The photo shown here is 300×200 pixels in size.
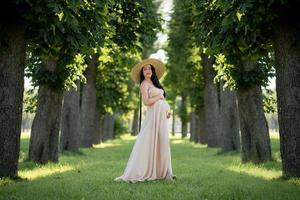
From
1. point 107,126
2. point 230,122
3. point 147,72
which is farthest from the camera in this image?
point 107,126

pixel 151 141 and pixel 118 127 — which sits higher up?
pixel 118 127

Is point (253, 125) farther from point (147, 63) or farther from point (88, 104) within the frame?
point (88, 104)

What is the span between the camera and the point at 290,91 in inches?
377

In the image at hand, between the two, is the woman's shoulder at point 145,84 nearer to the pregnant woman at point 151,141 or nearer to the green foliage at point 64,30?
the pregnant woman at point 151,141

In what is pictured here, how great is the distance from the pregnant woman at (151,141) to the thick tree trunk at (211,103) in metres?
16.6

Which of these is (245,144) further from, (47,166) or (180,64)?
(180,64)

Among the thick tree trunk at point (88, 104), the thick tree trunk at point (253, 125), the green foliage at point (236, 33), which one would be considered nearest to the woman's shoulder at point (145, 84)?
the green foliage at point (236, 33)

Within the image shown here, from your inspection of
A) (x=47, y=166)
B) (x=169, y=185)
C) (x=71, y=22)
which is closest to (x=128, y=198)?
(x=169, y=185)

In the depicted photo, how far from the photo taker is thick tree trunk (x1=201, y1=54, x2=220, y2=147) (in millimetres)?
27094

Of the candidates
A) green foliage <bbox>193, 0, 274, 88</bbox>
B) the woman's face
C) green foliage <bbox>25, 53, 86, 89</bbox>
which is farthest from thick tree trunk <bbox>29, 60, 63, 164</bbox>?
green foliage <bbox>193, 0, 274, 88</bbox>

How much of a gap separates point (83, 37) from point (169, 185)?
11.8ft

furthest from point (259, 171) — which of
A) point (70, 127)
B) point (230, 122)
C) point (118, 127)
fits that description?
point (118, 127)

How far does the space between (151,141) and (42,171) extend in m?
3.50

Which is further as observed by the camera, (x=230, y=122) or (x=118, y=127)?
(x=118, y=127)
